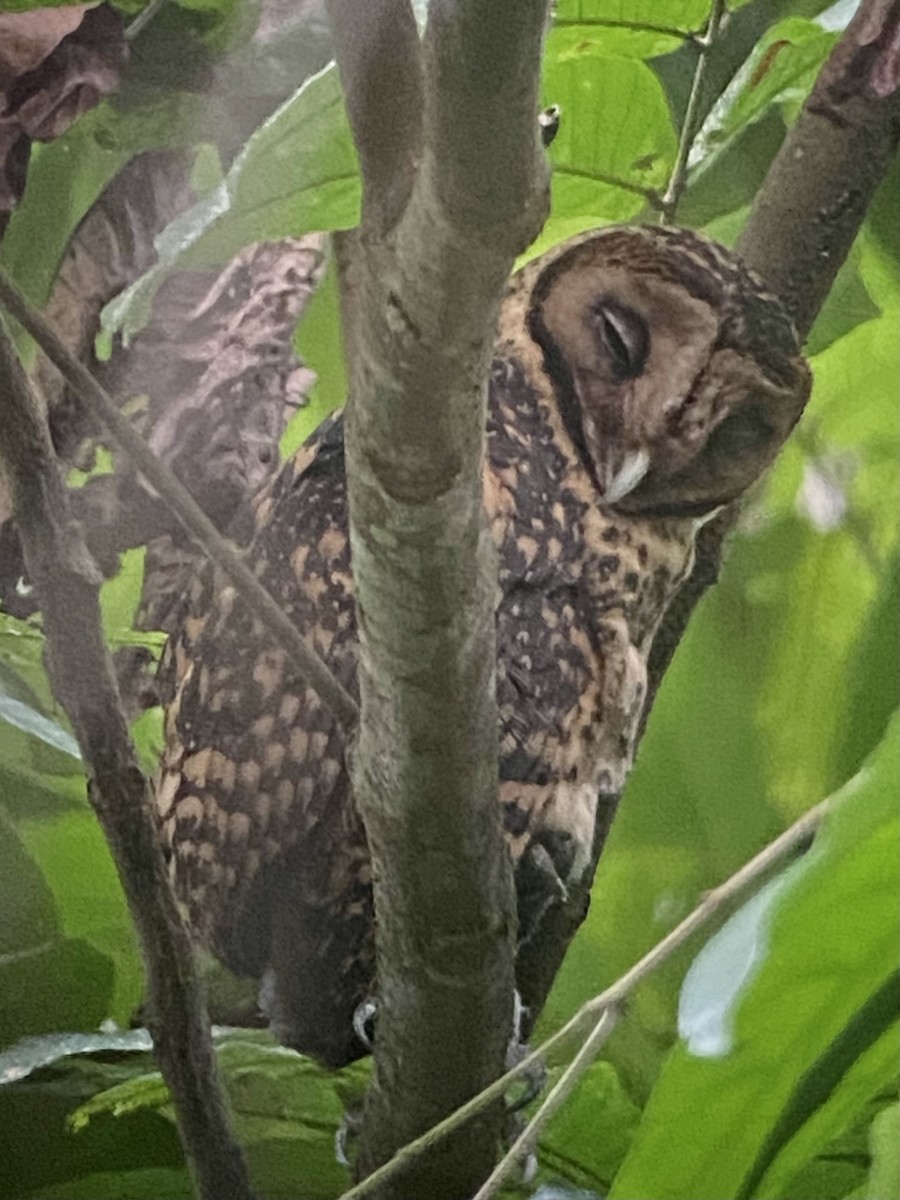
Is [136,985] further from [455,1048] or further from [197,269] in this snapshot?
[197,269]

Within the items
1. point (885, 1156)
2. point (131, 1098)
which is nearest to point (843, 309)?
Result: point (885, 1156)

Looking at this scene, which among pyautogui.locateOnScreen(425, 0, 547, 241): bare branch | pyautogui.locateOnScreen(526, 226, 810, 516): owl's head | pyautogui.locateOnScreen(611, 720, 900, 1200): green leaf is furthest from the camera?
pyautogui.locateOnScreen(526, 226, 810, 516): owl's head

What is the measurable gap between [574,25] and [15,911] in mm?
503

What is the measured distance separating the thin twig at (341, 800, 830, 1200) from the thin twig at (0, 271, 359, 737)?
0.61 ft

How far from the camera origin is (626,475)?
62 centimetres

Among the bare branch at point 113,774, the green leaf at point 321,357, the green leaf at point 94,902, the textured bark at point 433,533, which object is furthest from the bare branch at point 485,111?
the green leaf at point 94,902

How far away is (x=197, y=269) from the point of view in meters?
0.62

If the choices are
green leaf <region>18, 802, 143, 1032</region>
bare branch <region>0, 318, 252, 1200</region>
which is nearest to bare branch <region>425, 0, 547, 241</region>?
bare branch <region>0, 318, 252, 1200</region>

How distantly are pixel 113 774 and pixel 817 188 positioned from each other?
436mm

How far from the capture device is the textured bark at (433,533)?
419 mm

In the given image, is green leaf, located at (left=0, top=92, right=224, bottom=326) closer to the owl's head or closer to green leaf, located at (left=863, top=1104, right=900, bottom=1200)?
the owl's head

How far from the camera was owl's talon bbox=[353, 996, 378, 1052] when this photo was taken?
24.6 inches

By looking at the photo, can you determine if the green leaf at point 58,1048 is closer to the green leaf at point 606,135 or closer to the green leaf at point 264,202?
the green leaf at point 264,202

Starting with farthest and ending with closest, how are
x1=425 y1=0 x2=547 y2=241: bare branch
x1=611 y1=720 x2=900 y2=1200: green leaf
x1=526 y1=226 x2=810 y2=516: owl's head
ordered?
x1=526 y1=226 x2=810 y2=516: owl's head → x1=611 y1=720 x2=900 y2=1200: green leaf → x1=425 y1=0 x2=547 y2=241: bare branch
